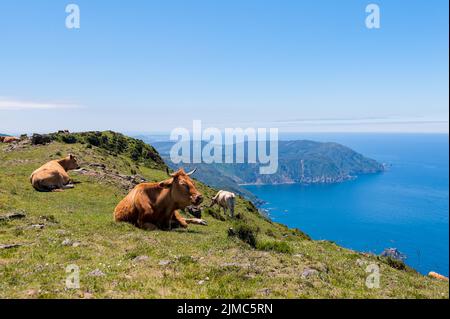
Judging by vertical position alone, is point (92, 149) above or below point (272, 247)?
above

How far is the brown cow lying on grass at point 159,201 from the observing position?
650 inches

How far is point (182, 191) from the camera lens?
16.5 m

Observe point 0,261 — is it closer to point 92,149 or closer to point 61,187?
point 61,187

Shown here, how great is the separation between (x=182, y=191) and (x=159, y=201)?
137cm

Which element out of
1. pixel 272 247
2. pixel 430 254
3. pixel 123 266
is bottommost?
pixel 430 254

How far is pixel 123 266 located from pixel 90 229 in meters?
6.38

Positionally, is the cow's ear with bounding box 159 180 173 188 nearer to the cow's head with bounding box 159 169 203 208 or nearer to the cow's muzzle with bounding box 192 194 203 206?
the cow's head with bounding box 159 169 203 208

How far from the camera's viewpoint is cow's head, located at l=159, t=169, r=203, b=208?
16.3 metres

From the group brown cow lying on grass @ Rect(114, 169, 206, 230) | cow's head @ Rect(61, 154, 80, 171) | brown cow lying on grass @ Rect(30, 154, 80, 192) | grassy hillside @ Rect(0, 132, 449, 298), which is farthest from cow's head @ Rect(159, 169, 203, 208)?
cow's head @ Rect(61, 154, 80, 171)

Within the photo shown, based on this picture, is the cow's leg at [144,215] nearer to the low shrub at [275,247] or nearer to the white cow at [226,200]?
the low shrub at [275,247]

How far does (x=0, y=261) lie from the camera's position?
32.2 feet

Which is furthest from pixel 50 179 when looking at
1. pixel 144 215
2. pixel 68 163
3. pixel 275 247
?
pixel 275 247

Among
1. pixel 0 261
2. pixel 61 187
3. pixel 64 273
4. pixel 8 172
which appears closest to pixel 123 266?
pixel 64 273
